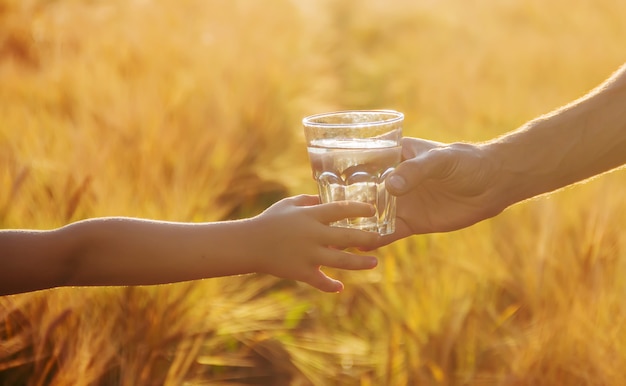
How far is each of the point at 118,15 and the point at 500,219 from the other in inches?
121

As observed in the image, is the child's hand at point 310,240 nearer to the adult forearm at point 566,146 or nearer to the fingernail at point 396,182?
the fingernail at point 396,182

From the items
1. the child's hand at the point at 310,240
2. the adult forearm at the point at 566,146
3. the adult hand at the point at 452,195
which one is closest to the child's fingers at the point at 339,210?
the child's hand at the point at 310,240

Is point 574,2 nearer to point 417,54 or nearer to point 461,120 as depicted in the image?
point 417,54

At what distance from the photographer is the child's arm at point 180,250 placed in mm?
1328

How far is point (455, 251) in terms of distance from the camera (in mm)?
2299

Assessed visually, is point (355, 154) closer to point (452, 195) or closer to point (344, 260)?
point (344, 260)

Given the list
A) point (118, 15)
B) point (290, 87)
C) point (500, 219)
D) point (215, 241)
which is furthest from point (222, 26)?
point (215, 241)

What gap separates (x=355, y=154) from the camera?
1.34 meters

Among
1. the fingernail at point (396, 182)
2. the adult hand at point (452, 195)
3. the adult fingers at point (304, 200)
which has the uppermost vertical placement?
the fingernail at point (396, 182)

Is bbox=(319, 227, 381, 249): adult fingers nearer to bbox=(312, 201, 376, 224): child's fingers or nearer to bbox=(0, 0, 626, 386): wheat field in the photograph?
bbox=(312, 201, 376, 224): child's fingers

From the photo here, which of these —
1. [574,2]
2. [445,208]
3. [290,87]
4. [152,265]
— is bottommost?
[574,2]

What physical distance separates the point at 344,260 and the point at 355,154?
17cm

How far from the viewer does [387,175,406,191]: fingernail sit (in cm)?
141

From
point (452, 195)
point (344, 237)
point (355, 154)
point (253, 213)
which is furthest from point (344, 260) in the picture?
point (253, 213)
